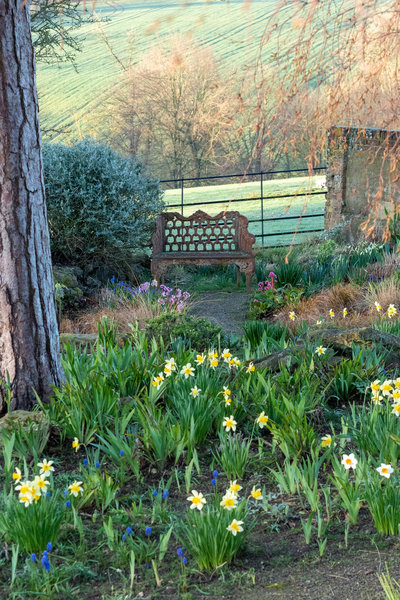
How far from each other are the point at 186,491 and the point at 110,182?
6904 millimetres

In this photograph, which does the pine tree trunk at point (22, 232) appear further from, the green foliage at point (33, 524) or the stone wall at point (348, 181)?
the stone wall at point (348, 181)

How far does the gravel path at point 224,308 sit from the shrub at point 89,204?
1541 mm

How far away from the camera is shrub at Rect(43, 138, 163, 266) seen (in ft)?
29.4

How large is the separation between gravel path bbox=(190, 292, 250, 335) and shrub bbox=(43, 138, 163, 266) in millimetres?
1541

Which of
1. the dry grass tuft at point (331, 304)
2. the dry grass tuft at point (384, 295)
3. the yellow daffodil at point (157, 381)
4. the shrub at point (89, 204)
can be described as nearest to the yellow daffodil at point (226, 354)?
the yellow daffodil at point (157, 381)

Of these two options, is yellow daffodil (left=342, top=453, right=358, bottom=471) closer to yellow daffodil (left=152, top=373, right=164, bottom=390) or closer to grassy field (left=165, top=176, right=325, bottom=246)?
yellow daffodil (left=152, top=373, right=164, bottom=390)

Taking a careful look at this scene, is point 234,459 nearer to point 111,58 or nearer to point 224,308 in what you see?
point 224,308

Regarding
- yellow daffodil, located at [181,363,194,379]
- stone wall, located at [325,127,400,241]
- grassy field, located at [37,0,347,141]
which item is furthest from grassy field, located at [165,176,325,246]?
yellow daffodil, located at [181,363,194,379]

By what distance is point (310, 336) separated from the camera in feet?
15.2

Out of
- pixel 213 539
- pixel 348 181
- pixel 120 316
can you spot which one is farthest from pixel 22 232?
pixel 348 181

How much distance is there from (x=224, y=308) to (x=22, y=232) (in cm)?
456

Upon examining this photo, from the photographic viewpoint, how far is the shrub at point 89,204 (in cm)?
895

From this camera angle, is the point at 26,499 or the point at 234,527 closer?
the point at 234,527

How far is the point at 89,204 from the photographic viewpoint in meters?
8.95
